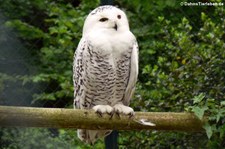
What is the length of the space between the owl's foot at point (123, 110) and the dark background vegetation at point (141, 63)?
238 millimetres

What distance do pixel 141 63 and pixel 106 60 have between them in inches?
46.1

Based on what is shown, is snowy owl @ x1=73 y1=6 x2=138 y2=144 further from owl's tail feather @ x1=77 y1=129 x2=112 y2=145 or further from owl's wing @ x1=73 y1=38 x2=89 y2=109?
owl's tail feather @ x1=77 y1=129 x2=112 y2=145

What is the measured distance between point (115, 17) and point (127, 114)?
0.45 metres

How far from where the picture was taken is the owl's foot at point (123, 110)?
2337mm

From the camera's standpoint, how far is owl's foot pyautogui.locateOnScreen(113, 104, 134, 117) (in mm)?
2337

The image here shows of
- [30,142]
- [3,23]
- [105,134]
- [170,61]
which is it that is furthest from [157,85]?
[3,23]

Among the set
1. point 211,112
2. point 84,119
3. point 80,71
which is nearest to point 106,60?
point 80,71

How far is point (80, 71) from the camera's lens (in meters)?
2.57

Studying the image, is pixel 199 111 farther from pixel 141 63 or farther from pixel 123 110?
pixel 141 63

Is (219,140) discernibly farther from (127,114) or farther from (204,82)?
(127,114)

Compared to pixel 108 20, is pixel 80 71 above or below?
below

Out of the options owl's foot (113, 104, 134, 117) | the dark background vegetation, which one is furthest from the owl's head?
the dark background vegetation

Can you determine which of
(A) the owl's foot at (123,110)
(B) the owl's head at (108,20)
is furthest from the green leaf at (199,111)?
(B) the owl's head at (108,20)

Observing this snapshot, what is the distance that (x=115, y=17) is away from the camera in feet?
8.28
